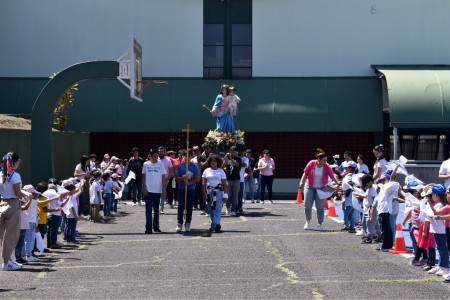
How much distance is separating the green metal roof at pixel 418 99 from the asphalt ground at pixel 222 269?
14.1 meters

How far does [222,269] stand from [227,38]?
24.8 metres

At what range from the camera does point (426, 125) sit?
35219 millimetres

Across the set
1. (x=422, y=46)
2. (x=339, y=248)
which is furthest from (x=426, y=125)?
(x=339, y=248)

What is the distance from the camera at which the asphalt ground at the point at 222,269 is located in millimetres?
12859

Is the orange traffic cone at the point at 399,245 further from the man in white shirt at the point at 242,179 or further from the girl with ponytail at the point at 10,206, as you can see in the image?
the man in white shirt at the point at 242,179

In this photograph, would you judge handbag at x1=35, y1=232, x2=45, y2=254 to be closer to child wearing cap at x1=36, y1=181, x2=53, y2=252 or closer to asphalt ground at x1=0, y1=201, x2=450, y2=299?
asphalt ground at x1=0, y1=201, x2=450, y2=299

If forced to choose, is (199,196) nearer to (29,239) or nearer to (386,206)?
(386,206)

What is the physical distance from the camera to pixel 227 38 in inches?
1543

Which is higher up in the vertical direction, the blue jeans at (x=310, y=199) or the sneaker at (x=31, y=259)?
the blue jeans at (x=310, y=199)

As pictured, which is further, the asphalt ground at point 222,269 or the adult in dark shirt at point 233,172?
the adult in dark shirt at point 233,172

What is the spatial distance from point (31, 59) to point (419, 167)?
15985 mm

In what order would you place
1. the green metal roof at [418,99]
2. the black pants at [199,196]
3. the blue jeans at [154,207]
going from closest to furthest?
the blue jeans at [154,207]
the black pants at [199,196]
the green metal roof at [418,99]

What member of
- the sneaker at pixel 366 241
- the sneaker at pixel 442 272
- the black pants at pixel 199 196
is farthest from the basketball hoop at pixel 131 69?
the sneaker at pixel 442 272

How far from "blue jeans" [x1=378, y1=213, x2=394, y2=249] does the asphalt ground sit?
0.28 m
